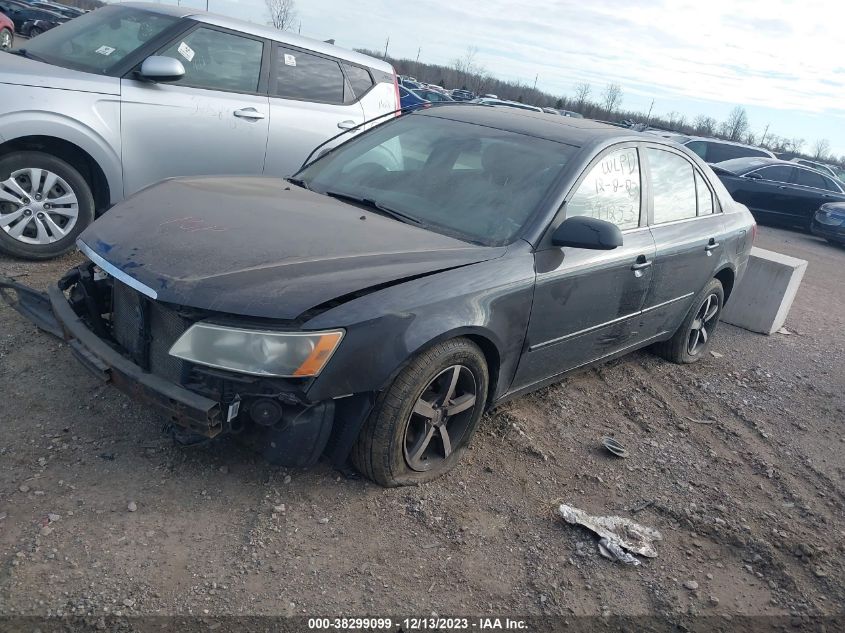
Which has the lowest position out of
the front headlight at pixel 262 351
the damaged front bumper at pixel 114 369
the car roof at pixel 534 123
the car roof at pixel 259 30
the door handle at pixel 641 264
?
the damaged front bumper at pixel 114 369

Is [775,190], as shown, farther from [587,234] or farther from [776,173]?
[587,234]

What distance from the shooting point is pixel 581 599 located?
2789mm

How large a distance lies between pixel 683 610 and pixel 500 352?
131cm

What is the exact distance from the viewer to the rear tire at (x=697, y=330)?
529 cm

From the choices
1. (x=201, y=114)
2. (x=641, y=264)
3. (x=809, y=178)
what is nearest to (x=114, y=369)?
(x=641, y=264)

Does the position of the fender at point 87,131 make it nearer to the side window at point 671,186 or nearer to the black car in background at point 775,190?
the side window at point 671,186

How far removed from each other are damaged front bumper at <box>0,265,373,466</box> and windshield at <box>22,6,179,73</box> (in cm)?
321

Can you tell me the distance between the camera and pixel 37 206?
502 cm

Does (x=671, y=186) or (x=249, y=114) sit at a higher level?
(x=671, y=186)

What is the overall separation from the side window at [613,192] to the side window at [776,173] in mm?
12996

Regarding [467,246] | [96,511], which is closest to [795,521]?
[467,246]

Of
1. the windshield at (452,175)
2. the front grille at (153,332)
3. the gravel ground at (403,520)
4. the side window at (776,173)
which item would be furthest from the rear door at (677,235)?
the side window at (776,173)

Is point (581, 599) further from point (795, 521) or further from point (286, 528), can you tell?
point (795, 521)

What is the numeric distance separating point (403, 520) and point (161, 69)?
12.6 feet
